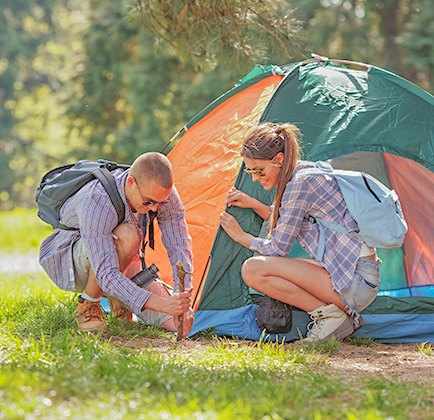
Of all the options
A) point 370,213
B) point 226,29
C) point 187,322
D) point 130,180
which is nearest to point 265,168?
point 370,213

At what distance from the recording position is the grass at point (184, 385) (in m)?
1.93

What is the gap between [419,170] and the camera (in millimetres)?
3836

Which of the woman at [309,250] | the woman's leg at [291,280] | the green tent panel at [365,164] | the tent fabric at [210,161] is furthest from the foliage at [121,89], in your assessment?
the woman's leg at [291,280]

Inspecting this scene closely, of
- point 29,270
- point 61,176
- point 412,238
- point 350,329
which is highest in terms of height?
point 61,176

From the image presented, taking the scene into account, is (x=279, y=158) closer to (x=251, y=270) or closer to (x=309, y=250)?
(x=309, y=250)

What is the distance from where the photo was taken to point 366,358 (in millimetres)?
2934

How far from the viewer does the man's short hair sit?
2.96 m

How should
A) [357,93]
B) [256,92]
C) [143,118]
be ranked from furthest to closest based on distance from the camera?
[143,118]
[256,92]
[357,93]

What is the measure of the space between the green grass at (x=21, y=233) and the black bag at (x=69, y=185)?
5.86 meters

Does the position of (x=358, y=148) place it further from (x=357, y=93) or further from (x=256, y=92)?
(x=256, y=92)

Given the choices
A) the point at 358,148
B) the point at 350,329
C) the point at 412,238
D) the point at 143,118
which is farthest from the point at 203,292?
the point at 143,118

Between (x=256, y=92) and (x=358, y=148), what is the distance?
3.14ft

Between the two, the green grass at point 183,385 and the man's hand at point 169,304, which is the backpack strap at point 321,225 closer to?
the green grass at point 183,385

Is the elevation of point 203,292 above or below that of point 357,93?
below
